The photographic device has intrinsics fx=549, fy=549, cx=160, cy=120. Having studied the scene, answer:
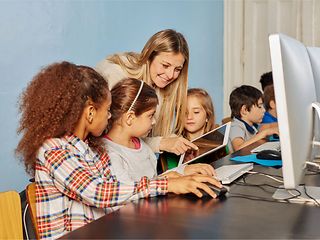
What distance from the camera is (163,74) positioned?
88.0 inches

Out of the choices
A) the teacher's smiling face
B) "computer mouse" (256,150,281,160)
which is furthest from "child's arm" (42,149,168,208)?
the teacher's smiling face

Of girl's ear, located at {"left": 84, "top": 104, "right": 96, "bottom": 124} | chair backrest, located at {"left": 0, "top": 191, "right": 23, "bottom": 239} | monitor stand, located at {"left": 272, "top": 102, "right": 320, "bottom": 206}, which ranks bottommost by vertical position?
chair backrest, located at {"left": 0, "top": 191, "right": 23, "bottom": 239}

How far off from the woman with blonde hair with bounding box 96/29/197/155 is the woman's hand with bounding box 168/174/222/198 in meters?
0.68

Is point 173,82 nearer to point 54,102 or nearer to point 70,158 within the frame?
point 54,102

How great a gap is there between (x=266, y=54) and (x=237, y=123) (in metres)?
1.67

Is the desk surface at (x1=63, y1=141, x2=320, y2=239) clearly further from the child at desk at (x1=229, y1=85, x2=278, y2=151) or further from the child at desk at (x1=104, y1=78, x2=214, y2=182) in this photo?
the child at desk at (x1=229, y1=85, x2=278, y2=151)

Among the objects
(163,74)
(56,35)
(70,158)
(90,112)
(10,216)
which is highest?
(56,35)

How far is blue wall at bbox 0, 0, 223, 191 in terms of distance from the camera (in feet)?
8.37

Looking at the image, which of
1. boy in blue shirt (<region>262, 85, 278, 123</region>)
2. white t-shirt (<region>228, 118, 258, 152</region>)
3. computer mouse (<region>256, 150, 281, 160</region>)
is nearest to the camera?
computer mouse (<region>256, 150, 281, 160</region>)

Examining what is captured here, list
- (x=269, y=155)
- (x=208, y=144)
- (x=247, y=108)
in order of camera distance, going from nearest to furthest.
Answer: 1. (x=269, y=155)
2. (x=208, y=144)
3. (x=247, y=108)

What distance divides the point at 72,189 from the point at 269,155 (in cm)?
78

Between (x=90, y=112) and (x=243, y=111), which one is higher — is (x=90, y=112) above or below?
above

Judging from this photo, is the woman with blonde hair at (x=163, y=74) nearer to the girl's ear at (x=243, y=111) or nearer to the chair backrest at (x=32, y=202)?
the chair backrest at (x=32, y=202)

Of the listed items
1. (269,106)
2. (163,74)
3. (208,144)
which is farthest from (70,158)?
(269,106)
